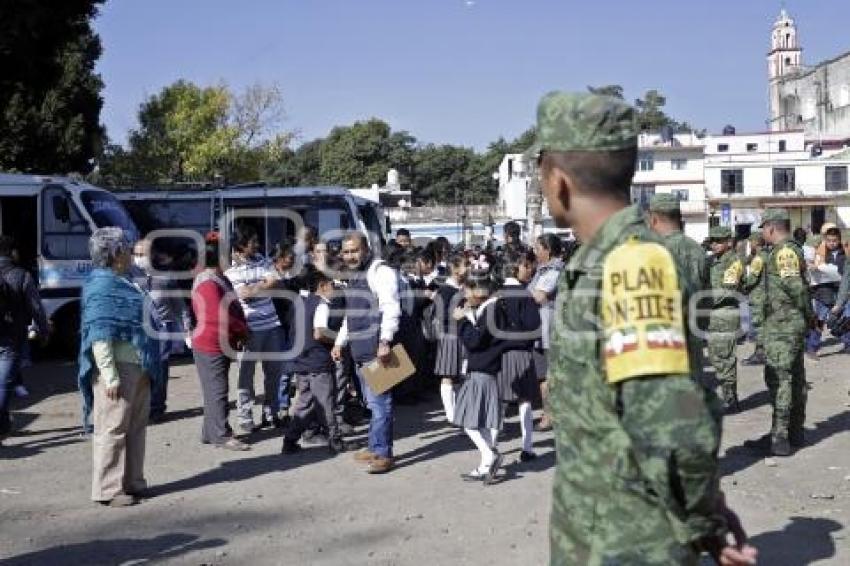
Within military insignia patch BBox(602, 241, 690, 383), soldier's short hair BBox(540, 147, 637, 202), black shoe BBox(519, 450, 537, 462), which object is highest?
soldier's short hair BBox(540, 147, 637, 202)

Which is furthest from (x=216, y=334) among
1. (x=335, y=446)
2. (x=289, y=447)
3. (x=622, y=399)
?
(x=622, y=399)

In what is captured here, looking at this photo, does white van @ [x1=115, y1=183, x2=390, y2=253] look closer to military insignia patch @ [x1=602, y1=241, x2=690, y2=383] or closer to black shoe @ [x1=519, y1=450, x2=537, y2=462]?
black shoe @ [x1=519, y1=450, x2=537, y2=462]

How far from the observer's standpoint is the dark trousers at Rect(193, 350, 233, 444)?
27.4 feet

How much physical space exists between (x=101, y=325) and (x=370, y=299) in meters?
2.16

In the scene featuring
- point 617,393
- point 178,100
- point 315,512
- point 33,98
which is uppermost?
point 178,100

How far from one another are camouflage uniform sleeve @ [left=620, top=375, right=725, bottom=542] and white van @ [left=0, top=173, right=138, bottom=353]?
14.4 m

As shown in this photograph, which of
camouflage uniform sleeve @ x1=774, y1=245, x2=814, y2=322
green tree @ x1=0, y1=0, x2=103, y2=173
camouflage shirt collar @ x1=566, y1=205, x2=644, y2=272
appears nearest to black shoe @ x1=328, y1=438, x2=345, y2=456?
camouflage uniform sleeve @ x1=774, y1=245, x2=814, y2=322

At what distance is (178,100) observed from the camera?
4441 cm

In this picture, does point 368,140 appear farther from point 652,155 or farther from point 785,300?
point 785,300

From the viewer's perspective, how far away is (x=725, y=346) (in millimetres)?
9906

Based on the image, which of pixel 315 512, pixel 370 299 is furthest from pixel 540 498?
pixel 370 299

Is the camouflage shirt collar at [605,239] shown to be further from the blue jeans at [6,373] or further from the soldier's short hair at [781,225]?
the blue jeans at [6,373]

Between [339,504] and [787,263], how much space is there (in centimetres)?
414

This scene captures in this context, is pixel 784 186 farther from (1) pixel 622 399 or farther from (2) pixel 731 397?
(1) pixel 622 399
